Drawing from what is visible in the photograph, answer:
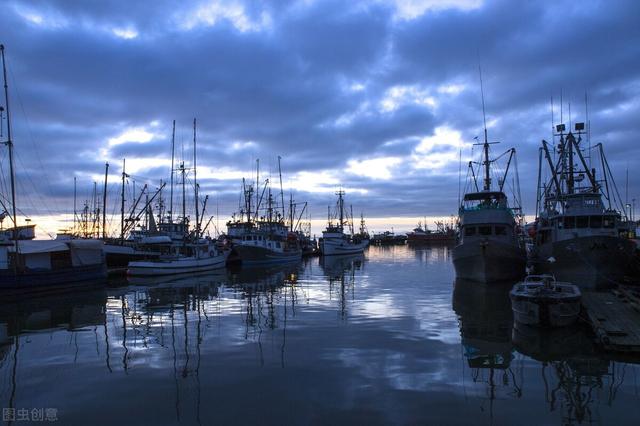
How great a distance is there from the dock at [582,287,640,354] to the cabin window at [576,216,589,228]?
28.0 ft

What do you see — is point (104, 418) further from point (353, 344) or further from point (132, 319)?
point (132, 319)

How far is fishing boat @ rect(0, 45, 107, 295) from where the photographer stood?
105ft

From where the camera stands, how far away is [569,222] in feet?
104

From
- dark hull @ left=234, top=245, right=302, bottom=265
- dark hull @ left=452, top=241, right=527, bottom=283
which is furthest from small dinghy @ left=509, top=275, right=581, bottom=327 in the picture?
dark hull @ left=234, top=245, right=302, bottom=265

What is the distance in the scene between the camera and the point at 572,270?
28.2m

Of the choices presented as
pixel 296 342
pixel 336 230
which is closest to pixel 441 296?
pixel 296 342

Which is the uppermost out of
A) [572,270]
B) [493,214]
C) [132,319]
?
[493,214]

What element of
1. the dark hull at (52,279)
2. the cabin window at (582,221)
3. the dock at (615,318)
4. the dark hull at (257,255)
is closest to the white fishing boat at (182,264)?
the dark hull at (257,255)

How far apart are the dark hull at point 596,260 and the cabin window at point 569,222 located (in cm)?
353

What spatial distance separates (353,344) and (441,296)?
14315 millimetres

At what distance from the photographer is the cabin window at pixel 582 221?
31202 mm

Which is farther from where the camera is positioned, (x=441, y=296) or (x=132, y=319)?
(x=441, y=296)

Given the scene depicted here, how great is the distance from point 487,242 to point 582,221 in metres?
6.27

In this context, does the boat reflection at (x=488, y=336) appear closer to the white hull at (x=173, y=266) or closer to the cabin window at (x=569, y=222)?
the cabin window at (x=569, y=222)
